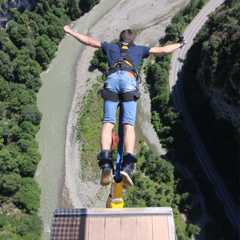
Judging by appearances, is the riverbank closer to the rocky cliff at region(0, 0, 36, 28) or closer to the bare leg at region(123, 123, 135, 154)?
the rocky cliff at region(0, 0, 36, 28)

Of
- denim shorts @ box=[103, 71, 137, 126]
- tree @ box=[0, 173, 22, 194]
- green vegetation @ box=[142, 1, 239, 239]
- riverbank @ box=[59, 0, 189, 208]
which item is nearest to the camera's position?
denim shorts @ box=[103, 71, 137, 126]

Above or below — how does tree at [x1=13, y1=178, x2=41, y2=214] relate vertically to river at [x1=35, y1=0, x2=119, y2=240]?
below

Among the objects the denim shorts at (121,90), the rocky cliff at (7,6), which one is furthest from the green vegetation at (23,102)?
the denim shorts at (121,90)

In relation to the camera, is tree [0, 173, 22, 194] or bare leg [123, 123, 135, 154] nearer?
bare leg [123, 123, 135, 154]

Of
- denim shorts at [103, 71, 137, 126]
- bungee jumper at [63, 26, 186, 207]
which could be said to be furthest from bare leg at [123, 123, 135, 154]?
denim shorts at [103, 71, 137, 126]

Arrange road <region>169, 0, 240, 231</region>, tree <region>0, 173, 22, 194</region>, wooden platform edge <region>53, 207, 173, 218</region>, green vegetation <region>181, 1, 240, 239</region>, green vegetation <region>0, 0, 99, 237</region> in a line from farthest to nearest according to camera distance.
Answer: road <region>169, 0, 240, 231</region> → green vegetation <region>0, 0, 99, 237</region> → tree <region>0, 173, 22, 194</region> → green vegetation <region>181, 1, 240, 239</region> → wooden platform edge <region>53, 207, 173, 218</region>

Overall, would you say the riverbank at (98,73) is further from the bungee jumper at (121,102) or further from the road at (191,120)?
the bungee jumper at (121,102)
